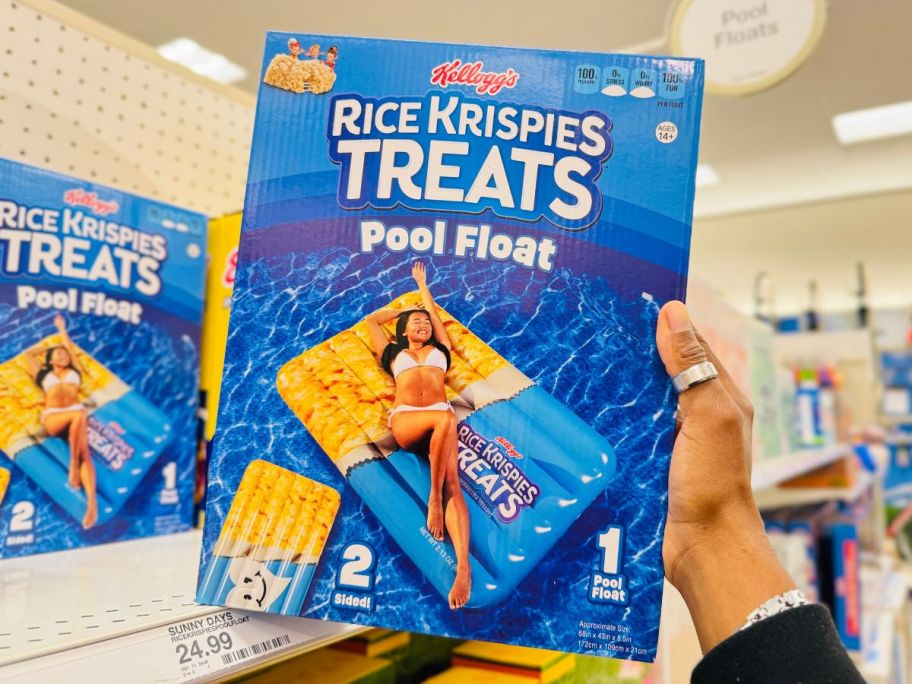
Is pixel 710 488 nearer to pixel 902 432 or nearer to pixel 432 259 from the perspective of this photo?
pixel 432 259

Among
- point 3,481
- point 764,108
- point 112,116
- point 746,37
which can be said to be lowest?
point 3,481

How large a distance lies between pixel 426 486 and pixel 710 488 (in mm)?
308

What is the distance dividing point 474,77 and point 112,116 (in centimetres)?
75

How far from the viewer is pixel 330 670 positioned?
3.17 feet

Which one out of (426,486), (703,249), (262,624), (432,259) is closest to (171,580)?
(262,624)

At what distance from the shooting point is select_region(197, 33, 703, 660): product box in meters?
0.64

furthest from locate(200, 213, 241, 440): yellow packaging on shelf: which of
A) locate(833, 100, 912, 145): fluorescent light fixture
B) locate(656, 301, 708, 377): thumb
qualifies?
locate(833, 100, 912, 145): fluorescent light fixture

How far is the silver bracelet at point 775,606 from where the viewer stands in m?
0.70

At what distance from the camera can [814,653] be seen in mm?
666

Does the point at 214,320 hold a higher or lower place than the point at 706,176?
lower

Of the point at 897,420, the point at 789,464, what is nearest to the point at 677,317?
the point at 789,464

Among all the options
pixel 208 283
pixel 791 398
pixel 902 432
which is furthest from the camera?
pixel 902 432

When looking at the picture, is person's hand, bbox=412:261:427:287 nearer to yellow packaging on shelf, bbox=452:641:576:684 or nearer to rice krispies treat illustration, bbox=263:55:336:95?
rice krispies treat illustration, bbox=263:55:336:95

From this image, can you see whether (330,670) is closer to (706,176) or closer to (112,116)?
(112,116)
